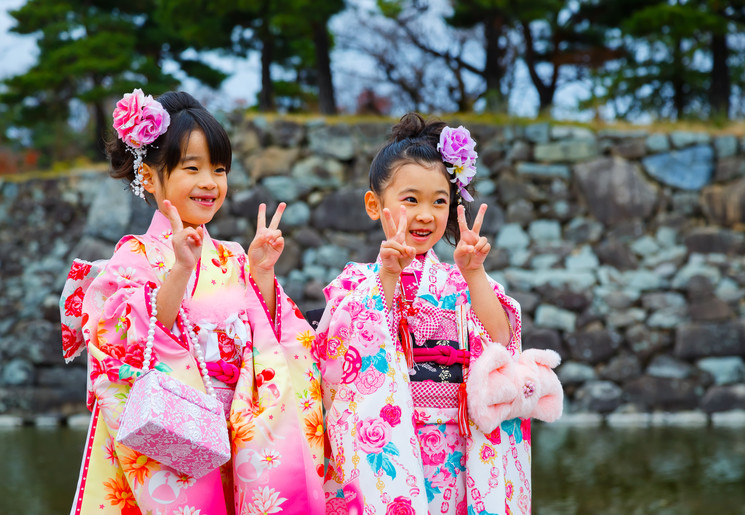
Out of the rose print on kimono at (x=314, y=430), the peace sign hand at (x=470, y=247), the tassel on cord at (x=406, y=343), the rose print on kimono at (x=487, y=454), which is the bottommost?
the rose print on kimono at (x=487, y=454)

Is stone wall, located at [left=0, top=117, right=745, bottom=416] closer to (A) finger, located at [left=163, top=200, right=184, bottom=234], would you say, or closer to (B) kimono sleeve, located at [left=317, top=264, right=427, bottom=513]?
(B) kimono sleeve, located at [left=317, top=264, right=427, bottom=513]

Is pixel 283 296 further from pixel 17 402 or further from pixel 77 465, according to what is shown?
pixel 17 402

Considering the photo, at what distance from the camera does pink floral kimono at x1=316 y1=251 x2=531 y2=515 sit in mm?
2133

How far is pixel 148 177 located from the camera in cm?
231

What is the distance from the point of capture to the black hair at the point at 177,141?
7.42ft

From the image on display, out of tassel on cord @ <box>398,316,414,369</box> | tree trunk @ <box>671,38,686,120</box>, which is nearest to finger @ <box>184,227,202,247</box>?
tassel on cord @ <box>398,316,414,369</box>

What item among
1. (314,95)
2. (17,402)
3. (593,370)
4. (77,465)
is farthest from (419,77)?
(77,465)

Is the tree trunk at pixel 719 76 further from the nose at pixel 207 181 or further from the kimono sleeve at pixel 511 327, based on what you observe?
the nose at pixel 207 181

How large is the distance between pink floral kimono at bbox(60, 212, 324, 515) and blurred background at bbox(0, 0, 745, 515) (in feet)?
10.4

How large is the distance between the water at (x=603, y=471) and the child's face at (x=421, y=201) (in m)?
2.32

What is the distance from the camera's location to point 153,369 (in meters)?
1.96

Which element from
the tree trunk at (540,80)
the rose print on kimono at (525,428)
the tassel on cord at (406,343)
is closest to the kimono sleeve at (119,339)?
the tassel on cord at (406,343)

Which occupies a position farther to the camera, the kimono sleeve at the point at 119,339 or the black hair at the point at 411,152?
the black hair at the point at 411,152

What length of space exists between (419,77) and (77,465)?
9.52 m
